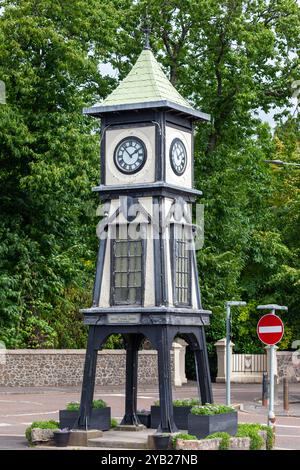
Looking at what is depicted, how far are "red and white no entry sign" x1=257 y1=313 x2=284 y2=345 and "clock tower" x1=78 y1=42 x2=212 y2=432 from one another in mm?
1548

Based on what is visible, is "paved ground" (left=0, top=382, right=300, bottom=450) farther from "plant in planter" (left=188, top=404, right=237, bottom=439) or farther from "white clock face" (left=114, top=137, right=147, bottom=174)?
"white clock face" (left=114, top=137, right=147, bottom=174)

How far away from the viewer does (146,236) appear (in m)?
18.7

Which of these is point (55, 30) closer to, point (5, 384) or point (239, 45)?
point (239, 45)

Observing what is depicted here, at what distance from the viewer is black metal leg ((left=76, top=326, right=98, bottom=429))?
1831cm

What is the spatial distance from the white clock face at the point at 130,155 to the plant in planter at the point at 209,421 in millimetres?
4470

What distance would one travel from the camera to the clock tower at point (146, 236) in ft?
60.3

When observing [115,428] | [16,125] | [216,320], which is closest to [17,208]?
[16,125]

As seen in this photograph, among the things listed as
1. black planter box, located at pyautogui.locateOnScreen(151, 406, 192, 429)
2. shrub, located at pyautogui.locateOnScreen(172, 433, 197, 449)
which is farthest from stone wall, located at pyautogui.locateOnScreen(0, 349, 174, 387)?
shrub, located at pyautogui.locateOnScreen(172, 433, 197, 449)

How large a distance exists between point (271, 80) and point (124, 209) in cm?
2763

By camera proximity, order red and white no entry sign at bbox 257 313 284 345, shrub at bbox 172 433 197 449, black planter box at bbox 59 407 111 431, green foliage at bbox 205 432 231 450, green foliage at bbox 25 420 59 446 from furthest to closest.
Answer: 1. red and white no entry sign at bbox 257 313 284 345
2. black planter box at bbox 59 407 111 431
3. green foliage at bbox 25 420 59 446
4. green foliage at bbox 205 432 231 450
5. shrub at bbox 172 433 197 449

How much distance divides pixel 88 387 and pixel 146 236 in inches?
113

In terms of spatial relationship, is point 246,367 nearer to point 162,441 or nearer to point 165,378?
point 165,378

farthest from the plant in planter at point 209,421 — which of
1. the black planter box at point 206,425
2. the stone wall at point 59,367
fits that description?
the stone wall at point 59,367

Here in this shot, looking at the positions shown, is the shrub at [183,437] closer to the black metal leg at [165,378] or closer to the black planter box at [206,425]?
the black planter box at [206,425]
